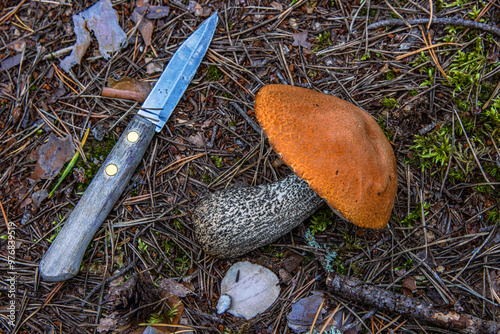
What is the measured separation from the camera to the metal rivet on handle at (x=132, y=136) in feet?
7.48

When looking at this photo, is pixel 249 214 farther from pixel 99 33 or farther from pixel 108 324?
pixel 99 33

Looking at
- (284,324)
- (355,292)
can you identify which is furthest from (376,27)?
(284,324)

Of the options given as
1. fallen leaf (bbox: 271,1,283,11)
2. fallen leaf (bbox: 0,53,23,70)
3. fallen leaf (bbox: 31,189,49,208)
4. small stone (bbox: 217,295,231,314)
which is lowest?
small stone (bbox: 217,295,231,314)

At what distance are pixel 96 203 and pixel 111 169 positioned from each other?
263 millimetres

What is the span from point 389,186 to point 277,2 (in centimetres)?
177

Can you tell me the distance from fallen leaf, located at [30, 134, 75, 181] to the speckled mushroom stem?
117 centimetres

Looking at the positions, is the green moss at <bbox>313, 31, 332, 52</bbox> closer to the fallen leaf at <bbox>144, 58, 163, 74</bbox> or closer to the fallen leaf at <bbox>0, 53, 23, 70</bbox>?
the fallen leaf at <bbox>144, 58, 163, 74</bbox>

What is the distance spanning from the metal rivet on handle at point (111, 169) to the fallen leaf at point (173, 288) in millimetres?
870

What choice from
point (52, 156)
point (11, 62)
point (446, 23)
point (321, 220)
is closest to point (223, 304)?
point (321, 220)

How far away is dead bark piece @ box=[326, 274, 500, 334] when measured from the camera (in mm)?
1940

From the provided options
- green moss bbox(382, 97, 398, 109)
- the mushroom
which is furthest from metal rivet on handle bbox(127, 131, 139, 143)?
green moss bbox(382, 97, 398, 109)

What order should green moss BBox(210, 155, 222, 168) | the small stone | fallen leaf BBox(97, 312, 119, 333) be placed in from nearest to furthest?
fallen leaf BBox(97, 312, 119, 333) → the small stone → green moss BBox(210, 155, 222, 168)

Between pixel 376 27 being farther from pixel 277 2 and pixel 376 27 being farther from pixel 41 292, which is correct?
pixel 41 292

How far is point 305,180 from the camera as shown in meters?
1.71
